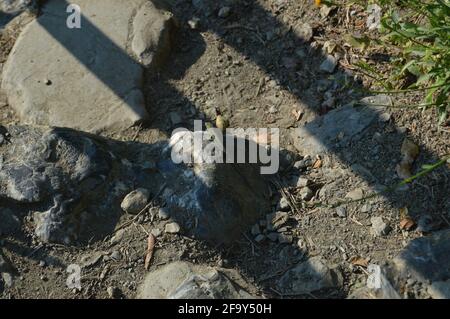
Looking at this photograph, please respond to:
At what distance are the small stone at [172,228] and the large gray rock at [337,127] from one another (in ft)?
2.43

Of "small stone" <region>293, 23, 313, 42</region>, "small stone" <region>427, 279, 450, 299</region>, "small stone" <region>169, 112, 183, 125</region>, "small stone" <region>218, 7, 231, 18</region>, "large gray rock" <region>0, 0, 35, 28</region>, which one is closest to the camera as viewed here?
"small stone" <region>427, 279, 450, 299</region>

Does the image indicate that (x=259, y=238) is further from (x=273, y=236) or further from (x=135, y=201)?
(x=135, y=201)

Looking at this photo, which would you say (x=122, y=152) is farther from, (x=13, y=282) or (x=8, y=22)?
(x=8, y=22)

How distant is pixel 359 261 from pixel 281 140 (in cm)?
78

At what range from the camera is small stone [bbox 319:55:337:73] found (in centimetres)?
381

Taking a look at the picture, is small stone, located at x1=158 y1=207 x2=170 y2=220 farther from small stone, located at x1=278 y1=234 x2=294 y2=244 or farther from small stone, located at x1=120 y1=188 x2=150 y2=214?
small stone, located at x1=278 y1=234 x2=294 y2=244

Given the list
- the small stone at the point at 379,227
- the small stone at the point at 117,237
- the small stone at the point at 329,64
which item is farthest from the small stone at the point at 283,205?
the small stone at the point at 329,64

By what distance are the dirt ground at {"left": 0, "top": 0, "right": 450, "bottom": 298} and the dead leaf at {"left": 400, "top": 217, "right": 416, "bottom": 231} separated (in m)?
0.02

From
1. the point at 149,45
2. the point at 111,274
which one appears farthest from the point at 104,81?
the point at 111,274

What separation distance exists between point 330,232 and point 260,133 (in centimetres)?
68

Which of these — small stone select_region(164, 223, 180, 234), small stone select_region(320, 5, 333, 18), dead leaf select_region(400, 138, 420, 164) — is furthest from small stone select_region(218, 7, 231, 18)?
small stone select_region(164, 223, 180, 234)

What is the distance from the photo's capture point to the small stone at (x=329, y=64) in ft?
12.5
